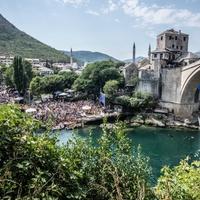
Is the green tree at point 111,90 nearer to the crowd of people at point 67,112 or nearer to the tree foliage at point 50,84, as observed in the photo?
the crowd of people at point 67,112

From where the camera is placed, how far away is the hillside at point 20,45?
123 metres

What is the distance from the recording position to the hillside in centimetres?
12275

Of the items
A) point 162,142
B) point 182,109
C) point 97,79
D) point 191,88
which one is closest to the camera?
point 162,142

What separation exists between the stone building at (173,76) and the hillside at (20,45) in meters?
83.2

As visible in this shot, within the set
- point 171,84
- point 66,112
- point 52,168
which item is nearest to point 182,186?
point 52,168

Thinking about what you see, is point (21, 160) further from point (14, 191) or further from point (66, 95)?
point (66, 95)

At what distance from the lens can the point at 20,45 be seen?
135 metres

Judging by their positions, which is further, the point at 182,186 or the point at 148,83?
the point at 148,83

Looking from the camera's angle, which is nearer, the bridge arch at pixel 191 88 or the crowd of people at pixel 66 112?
the crowd of people at pixel 66 112

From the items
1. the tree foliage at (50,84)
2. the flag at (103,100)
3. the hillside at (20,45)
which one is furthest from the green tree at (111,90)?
the hillside at (20,45)

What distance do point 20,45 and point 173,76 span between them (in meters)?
107

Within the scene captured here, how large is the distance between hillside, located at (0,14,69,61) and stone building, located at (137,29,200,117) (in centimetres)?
8320

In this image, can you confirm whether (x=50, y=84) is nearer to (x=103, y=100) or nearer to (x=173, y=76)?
(x=103, y=100)

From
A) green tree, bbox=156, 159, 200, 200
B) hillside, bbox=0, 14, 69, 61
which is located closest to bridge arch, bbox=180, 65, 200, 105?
green tree, bbox=156, 159, 200, 200
